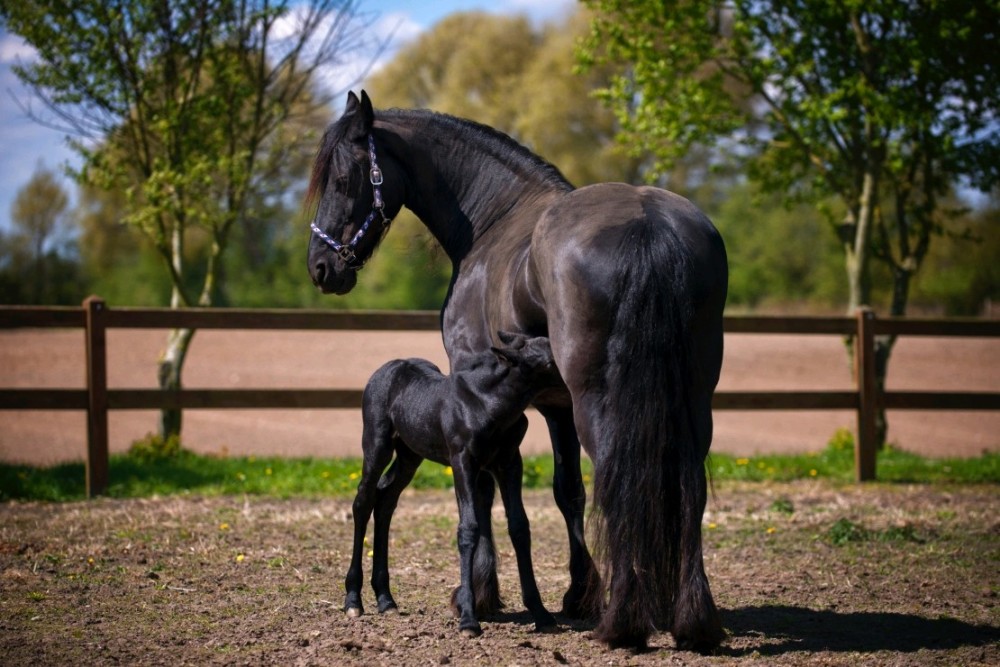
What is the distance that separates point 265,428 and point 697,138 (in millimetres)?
7581

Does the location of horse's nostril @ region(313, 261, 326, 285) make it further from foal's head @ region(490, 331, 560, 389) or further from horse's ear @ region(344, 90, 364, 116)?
foal's head @ region(490, 331, 560, 389)

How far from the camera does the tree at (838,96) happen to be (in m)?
10.1

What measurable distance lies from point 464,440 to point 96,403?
5165mm

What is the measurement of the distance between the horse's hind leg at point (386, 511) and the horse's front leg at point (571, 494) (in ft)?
2.36

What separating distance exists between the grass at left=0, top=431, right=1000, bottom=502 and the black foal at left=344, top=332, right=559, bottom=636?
12.3ft

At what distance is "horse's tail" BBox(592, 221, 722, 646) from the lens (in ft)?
12.9

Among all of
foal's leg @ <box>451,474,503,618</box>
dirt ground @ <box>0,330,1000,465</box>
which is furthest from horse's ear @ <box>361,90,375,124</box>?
dirt ground @ <box>0,330,1000,465</box>

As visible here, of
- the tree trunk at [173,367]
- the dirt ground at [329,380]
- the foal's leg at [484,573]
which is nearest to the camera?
the foal's leg at [484,573]

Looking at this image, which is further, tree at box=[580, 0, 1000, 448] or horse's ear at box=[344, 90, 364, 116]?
tree at box=[580, 0, 1000, 448]

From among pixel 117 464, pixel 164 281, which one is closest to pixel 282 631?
pixel 117 464

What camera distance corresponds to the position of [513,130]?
3825 centimetres

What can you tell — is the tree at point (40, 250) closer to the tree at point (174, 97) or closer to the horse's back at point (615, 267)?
the tree at point (174, 97)

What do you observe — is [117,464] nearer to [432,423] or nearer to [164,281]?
[432,423]

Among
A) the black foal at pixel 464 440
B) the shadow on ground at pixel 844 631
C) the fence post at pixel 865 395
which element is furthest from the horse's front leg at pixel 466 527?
the fence post at pixel 865 395
